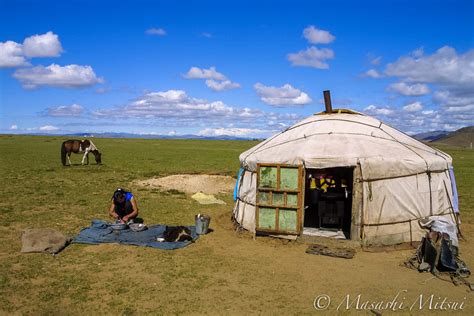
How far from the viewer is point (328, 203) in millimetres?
10930

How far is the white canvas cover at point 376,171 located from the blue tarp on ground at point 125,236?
2166 mm

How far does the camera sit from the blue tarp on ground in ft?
30.2

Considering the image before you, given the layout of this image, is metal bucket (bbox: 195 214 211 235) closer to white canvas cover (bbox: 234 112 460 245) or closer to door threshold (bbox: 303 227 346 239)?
white canvas cover (bbox: 234 112 460 245)

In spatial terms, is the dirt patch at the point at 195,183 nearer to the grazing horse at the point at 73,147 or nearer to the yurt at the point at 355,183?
the yurt at the point at 355,183

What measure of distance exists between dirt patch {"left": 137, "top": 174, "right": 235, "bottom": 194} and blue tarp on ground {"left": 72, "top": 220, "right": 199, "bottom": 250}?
6.90m

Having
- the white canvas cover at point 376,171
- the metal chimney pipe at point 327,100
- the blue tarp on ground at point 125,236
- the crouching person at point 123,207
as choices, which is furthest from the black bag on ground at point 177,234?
the metal chimney pipe at point 327,100

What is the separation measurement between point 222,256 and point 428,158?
5561 mm

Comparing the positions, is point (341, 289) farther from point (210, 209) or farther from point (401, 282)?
point (210, 209)

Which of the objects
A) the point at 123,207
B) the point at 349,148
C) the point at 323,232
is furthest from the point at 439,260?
the point at 123,207

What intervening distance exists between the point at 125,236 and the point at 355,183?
18.4ft

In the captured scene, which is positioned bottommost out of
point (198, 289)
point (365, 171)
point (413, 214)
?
point (198, 289)

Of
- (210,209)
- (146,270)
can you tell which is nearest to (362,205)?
(146,270)

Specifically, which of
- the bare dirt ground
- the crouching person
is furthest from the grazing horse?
the bare dirt ground

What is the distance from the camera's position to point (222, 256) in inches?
341
